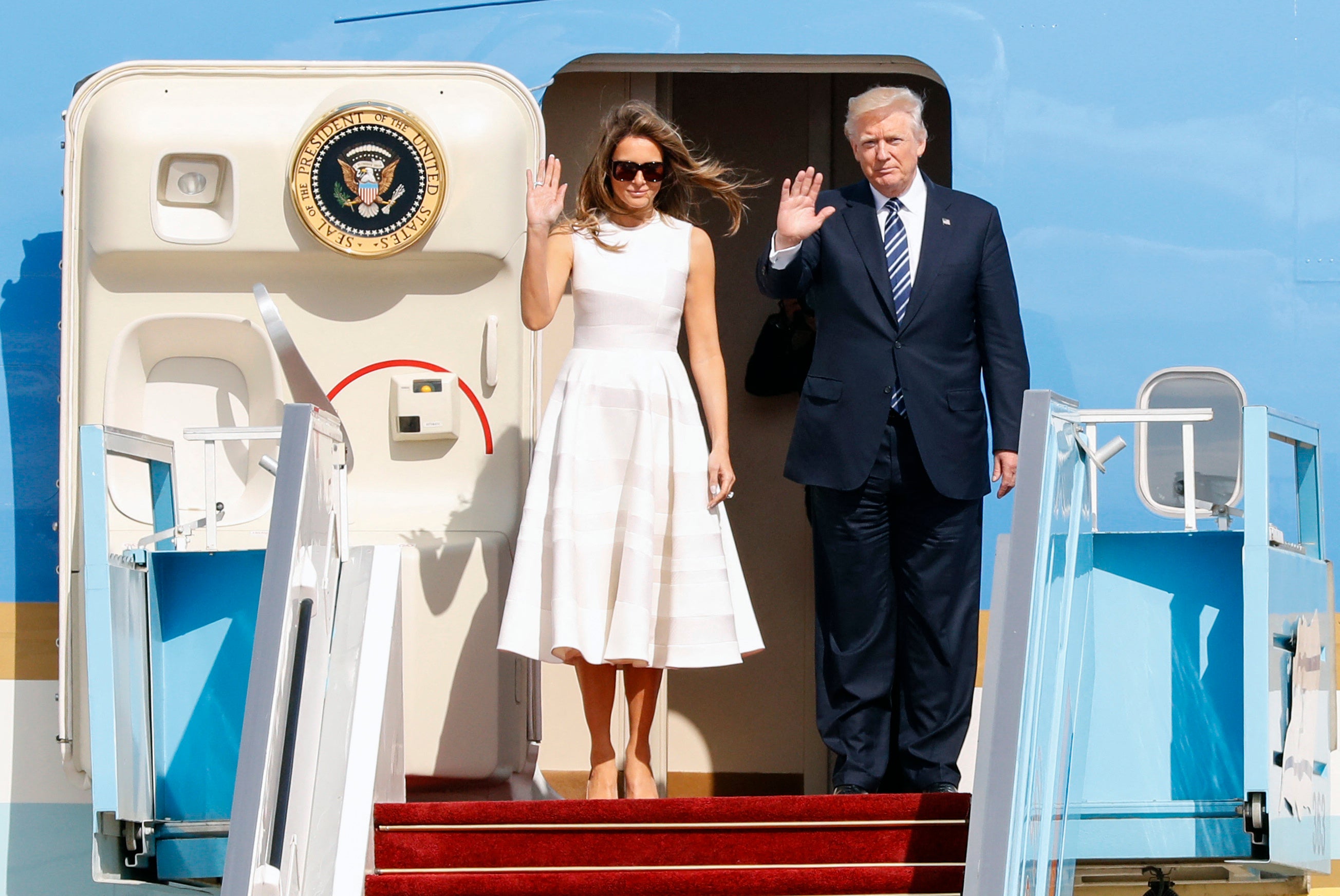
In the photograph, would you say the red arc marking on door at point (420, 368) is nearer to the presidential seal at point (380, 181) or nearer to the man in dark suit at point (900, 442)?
the presidential seal at point (380, 181)

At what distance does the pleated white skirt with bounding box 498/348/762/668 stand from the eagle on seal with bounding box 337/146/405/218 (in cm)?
78

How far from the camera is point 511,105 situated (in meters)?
4.62

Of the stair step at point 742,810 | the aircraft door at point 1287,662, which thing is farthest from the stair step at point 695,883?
the aircraft door at point 1287,662

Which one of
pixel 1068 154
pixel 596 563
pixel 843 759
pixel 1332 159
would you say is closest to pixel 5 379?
pixel 596 563

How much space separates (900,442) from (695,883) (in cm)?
120

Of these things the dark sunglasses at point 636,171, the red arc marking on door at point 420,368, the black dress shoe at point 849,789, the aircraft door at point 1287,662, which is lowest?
the black dress shoe at point 849,789

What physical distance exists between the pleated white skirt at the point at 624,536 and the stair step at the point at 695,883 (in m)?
0.63

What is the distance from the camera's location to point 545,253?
4.07 meters

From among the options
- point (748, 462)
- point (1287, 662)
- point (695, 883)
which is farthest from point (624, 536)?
point (748, 462)

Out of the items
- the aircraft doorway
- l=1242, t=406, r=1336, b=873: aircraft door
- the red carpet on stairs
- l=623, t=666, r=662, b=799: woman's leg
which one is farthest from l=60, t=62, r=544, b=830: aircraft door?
l=1242, t=406, r=1336, b=873: aircraft door

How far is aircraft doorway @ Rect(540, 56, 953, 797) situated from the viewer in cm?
550

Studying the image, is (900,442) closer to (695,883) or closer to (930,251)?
(930,251)

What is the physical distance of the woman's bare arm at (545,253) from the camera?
13.2ft

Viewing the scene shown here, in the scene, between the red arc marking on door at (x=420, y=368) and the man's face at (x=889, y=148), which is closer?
the man's face at (x=889, y=148)
